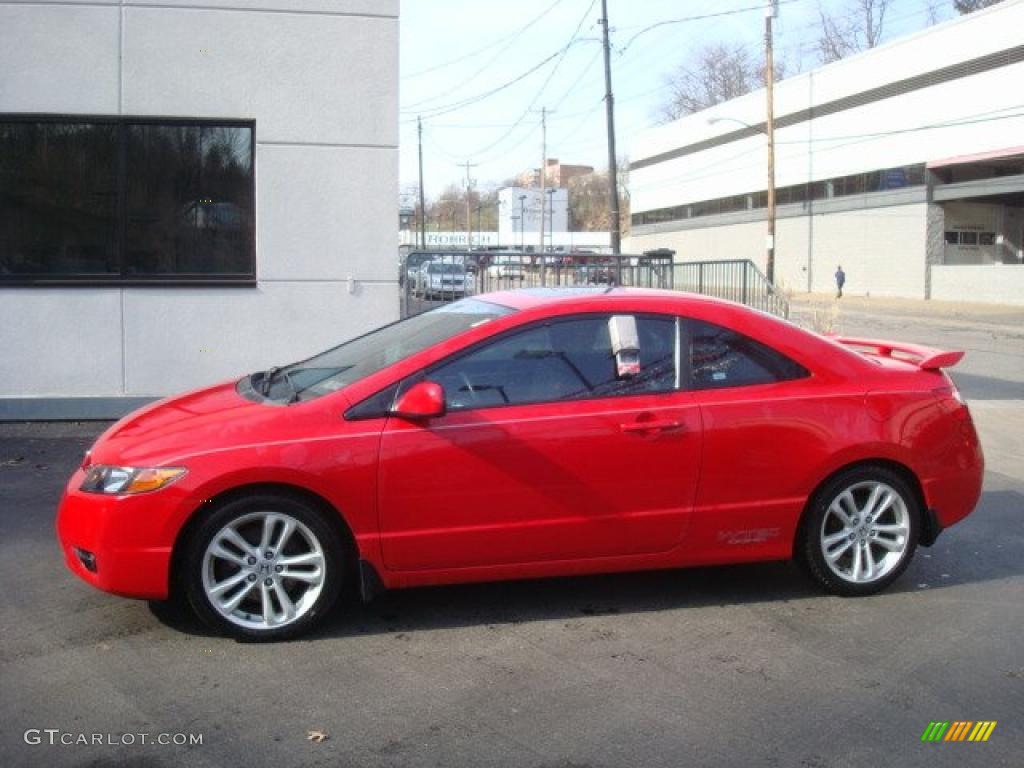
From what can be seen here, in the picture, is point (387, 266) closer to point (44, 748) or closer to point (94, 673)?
point (94, 673)

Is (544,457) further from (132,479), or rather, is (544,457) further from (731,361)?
(132,479)

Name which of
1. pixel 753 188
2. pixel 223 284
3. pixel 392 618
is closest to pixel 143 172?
pixel 223 284

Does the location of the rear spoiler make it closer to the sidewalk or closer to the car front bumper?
the car front bumper

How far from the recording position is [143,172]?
10.3 meters

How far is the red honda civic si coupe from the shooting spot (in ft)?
15.7

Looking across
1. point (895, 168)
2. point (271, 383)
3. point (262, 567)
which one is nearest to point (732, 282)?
point (271, 383)

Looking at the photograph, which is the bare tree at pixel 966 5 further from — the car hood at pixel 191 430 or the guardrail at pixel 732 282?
the car hood at pixel 191 430

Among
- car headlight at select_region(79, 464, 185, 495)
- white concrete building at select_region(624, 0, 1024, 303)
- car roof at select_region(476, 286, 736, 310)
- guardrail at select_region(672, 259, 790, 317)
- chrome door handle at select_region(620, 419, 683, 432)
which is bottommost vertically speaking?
car headlight at select_region(79, 464, 185, 495)

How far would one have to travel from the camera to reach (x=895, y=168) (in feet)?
165

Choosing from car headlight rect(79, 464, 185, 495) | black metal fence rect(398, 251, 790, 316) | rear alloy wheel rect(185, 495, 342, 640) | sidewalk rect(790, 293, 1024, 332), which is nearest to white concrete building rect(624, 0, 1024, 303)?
sidewalk rect(790, 293, 1024, 332)

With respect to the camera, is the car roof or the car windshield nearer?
the car windshield

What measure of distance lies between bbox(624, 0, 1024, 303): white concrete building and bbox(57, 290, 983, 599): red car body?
1589 inches

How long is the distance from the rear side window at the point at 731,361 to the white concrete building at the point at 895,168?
40.5m

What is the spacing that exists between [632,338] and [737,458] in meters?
0.77
